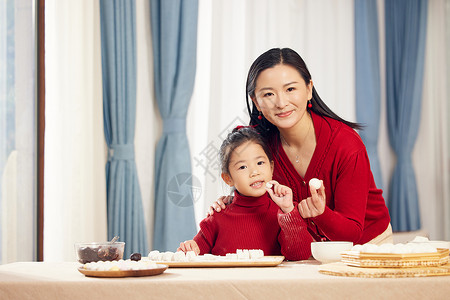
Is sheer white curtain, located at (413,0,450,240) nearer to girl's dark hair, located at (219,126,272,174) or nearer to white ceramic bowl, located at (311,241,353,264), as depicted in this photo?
girl's dark hair, located at (219,126,272,174)

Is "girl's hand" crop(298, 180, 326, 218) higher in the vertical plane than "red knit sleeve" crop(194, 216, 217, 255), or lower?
higher

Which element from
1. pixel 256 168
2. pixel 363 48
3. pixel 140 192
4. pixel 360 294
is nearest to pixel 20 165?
pixel 140 192

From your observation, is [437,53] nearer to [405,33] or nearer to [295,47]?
[405,33]

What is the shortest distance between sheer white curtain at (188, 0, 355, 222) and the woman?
58.2 inches

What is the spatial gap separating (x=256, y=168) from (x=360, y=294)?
85 cm

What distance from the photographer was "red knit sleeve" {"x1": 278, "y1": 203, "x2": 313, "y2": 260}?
4.90 ft

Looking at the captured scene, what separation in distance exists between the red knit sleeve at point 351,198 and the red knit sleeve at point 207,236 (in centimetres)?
37

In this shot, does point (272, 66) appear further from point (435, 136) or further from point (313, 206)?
point (435, 136)

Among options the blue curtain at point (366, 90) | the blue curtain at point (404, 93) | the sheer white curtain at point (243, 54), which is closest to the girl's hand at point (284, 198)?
the sheer white curtain at point (243, 54)

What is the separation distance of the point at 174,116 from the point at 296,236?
2.08m

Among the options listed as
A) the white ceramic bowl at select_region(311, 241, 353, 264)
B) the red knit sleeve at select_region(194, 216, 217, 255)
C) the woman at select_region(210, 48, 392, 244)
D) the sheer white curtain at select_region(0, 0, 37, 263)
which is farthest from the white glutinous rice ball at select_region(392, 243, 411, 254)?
the sheer white curtain at select_region(0, 0, 37, 263)

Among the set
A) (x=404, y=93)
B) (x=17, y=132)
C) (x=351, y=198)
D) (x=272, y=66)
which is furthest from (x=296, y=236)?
(x=404, y=93)

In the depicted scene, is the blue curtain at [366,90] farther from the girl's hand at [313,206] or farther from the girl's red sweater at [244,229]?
the girl's hand at [313,206]

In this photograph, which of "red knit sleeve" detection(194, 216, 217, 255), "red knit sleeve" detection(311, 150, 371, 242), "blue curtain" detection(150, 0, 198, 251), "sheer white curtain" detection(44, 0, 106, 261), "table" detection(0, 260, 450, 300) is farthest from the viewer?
"blue curtain" detection(150, 0, 198, 251)
